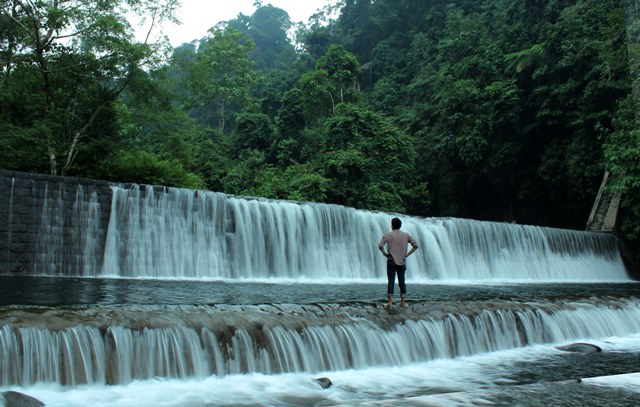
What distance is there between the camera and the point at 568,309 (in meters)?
10.8

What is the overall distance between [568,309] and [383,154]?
62.6ft

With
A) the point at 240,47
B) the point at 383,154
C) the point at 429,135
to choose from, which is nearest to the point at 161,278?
the point at 383,154

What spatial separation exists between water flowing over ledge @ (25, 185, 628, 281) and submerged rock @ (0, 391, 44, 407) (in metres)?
8.13

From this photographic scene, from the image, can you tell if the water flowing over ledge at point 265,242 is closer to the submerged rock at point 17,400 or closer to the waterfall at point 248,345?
the waterfall at point 248,345

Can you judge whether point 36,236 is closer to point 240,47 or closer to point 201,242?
point 201,242

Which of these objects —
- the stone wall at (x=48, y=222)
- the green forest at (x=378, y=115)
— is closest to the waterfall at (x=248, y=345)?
the stone wall at (x=48, y=222)

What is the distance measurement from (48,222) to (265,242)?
223 inches

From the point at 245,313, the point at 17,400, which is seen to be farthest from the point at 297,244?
the point at 17,400

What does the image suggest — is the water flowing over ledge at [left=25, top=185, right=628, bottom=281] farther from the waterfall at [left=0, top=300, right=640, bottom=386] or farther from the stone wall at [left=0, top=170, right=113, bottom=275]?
the waterfall at [left=0, top=300, right=640, bottom=386]

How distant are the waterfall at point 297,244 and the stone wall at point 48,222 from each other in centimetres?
41

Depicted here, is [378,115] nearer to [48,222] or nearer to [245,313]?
[48,222]

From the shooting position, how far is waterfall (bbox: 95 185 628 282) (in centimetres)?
1433

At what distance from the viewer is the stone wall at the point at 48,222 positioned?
40.9ft

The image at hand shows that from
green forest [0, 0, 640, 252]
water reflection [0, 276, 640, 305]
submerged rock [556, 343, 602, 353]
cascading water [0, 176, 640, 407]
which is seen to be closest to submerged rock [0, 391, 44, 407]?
cascading water [0, 176, 640, 407]
